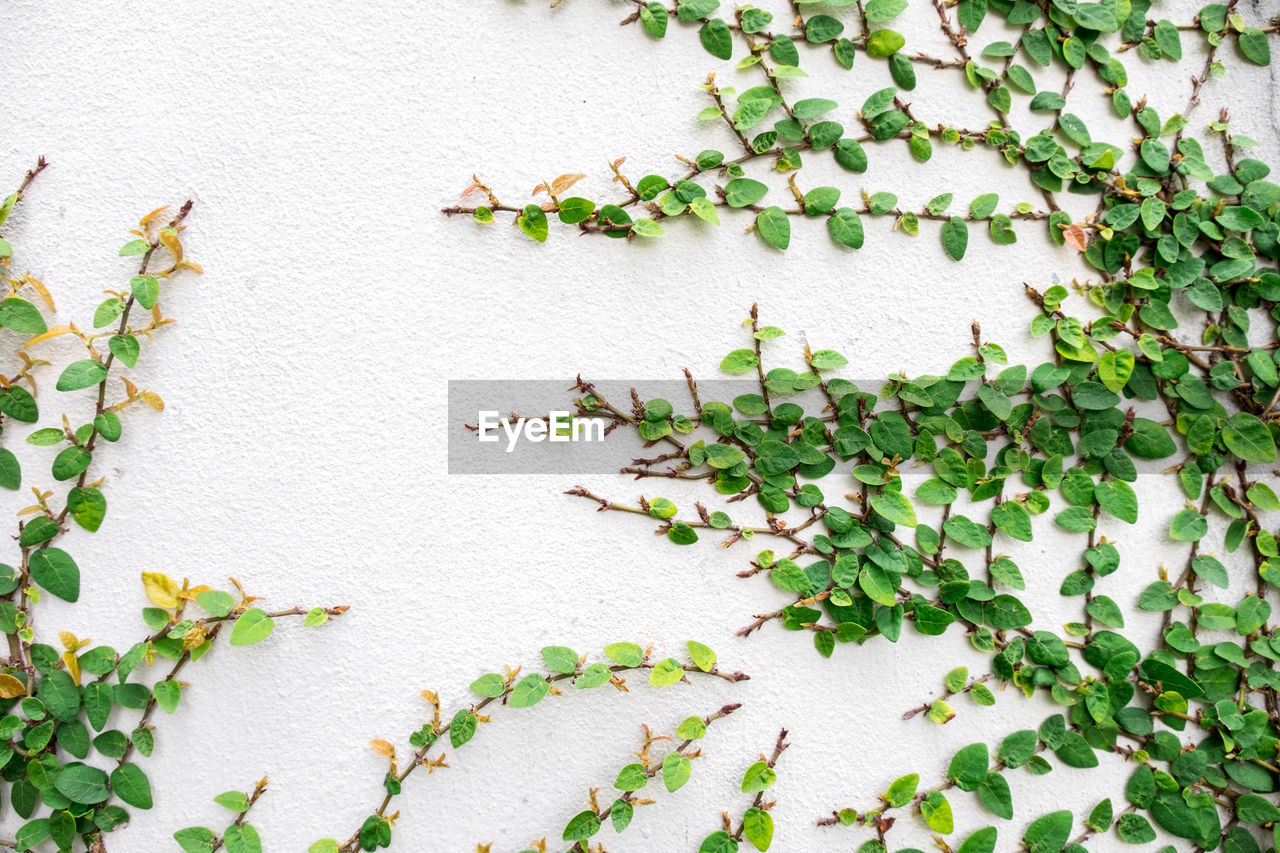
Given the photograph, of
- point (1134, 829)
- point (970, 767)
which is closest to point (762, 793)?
point (970, 767)

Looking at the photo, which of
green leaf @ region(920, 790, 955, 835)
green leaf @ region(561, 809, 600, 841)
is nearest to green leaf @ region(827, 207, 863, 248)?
green leaf @ region(920, 790, 955, 835)

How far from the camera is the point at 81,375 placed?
1240 mm

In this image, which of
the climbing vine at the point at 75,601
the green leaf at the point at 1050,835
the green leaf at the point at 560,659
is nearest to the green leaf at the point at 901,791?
the green leaf at the point at 1050,835

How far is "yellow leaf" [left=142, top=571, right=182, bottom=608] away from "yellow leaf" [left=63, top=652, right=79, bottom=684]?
165mm

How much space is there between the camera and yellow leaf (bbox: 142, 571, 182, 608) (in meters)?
1.25

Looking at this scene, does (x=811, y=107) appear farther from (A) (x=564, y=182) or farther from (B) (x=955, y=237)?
(A) (x=564, y=182)

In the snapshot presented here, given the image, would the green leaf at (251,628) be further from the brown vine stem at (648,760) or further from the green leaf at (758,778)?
the green leaf at (758,778)

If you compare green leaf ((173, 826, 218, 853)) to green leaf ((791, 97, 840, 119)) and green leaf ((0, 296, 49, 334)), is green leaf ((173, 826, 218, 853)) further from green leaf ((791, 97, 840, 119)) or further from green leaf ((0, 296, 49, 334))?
green leaf ((791, 97, 840, 119))

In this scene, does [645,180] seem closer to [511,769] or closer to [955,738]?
[511,769]

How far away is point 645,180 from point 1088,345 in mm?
992

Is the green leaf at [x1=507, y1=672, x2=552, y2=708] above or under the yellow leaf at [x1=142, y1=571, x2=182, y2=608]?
under

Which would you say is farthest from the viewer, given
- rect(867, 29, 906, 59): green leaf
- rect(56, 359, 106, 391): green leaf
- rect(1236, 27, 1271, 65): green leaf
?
rect(1236, 27, 1271, 65): green leaf

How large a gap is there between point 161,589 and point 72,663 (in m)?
0.20

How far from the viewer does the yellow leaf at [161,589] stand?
1.25 m
